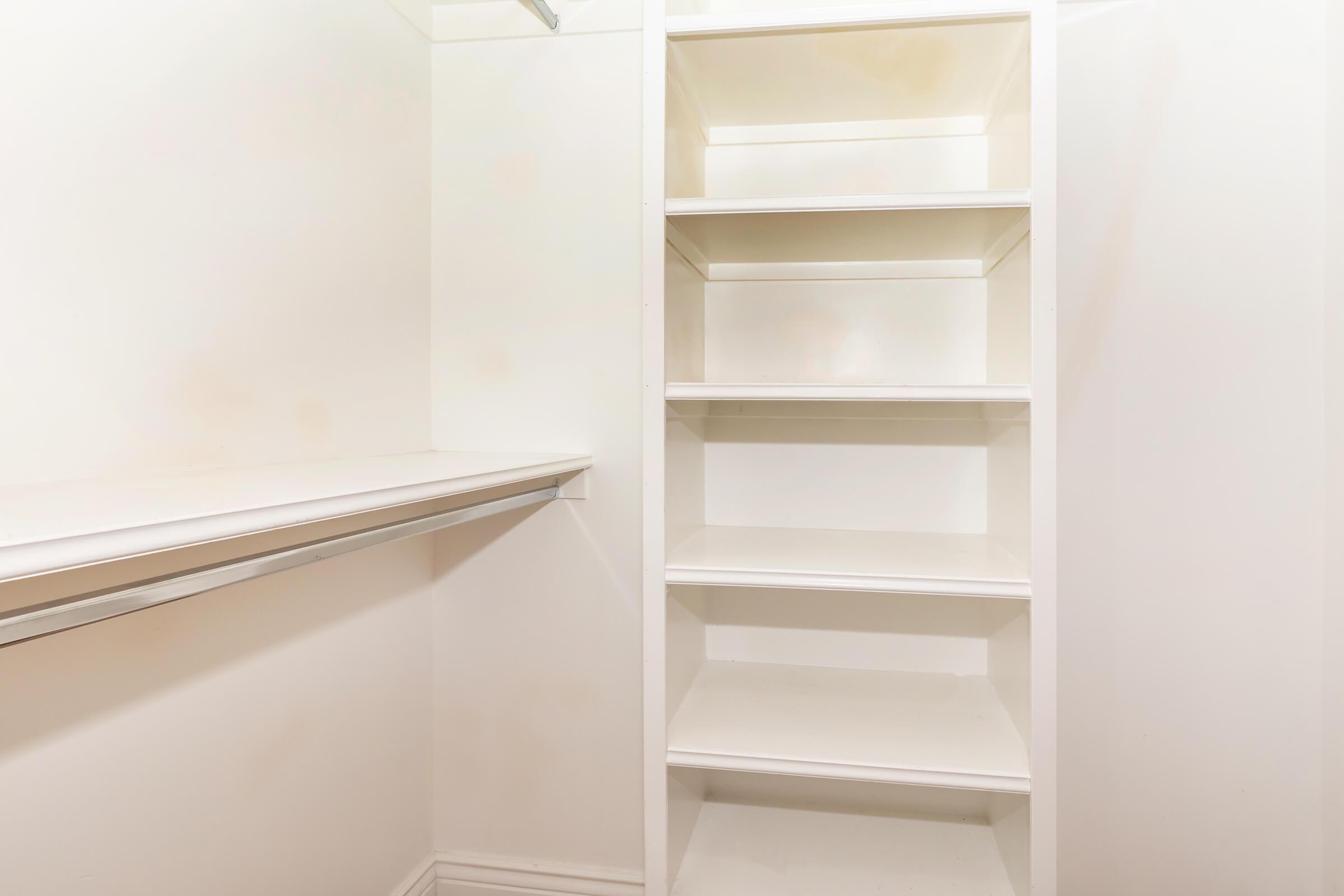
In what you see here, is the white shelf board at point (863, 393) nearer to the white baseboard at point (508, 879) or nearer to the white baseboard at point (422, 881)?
the white baseboard at point (508, 879)

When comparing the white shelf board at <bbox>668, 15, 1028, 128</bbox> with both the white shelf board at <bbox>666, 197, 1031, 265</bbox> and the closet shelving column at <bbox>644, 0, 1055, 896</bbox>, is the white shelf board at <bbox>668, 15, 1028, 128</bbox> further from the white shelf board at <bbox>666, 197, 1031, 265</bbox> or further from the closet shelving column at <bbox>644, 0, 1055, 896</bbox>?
the white shelf board at <bbox>666, 197, 1031, 265</bbox>

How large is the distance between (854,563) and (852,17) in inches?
32.3

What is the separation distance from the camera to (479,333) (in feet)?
5.05

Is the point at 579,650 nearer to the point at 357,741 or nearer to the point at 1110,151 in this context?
the point at 357,741

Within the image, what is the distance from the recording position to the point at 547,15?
141 cm

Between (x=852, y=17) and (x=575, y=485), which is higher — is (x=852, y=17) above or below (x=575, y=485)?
above

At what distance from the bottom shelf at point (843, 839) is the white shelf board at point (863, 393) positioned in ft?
2.08

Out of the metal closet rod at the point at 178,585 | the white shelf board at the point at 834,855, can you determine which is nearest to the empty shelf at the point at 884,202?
the metal closet rod at the point at 178,585

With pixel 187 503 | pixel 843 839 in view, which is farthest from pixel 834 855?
pixel 187 503

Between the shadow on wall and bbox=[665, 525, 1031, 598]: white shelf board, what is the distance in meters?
0.56

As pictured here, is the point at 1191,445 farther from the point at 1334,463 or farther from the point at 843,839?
the point at 843,839

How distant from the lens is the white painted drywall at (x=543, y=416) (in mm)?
1484

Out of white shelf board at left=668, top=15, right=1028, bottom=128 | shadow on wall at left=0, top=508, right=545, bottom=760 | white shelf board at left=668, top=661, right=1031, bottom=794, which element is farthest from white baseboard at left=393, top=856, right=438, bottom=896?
white shelf board at left=668, top=15, right=1028, bottom=128

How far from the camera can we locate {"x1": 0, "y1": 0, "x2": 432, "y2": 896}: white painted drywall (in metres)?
0.79
